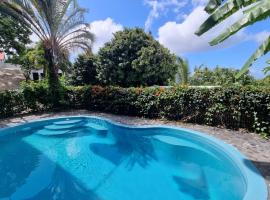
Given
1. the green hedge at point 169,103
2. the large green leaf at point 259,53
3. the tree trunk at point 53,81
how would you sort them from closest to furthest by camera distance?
the large green leaf at point 259,53
the green hedge at point 169,103
the tree trunk at point 53,81

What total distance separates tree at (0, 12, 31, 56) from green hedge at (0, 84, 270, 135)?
545cm

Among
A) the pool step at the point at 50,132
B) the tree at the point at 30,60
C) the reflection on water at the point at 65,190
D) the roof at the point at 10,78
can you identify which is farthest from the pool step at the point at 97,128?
the roof at the point at 10,78

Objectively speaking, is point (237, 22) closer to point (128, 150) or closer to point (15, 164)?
point (128, 150)

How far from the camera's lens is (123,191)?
19.7 feet

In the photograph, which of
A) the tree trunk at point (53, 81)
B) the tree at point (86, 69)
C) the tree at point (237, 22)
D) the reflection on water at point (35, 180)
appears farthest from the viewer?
the tree at point (86, 69)

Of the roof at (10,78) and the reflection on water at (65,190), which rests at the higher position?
the roof at (10,78)

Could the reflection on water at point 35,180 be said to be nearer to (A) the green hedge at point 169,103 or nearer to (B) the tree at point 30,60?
(A) the green hedge at point 169,103

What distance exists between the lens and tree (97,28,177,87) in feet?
58.1

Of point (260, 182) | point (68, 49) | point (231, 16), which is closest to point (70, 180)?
point (260, 182)

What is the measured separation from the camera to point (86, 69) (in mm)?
22375

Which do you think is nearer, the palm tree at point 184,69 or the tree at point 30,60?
the palm tree at point 184,69

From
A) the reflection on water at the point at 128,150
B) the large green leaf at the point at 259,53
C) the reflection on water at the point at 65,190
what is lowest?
the reflection on water at the point at 65,190

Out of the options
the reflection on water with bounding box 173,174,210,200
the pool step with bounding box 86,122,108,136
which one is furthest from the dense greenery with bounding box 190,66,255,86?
the reflection on water with bounding box 173,174,210,200

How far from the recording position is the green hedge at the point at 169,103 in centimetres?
871
